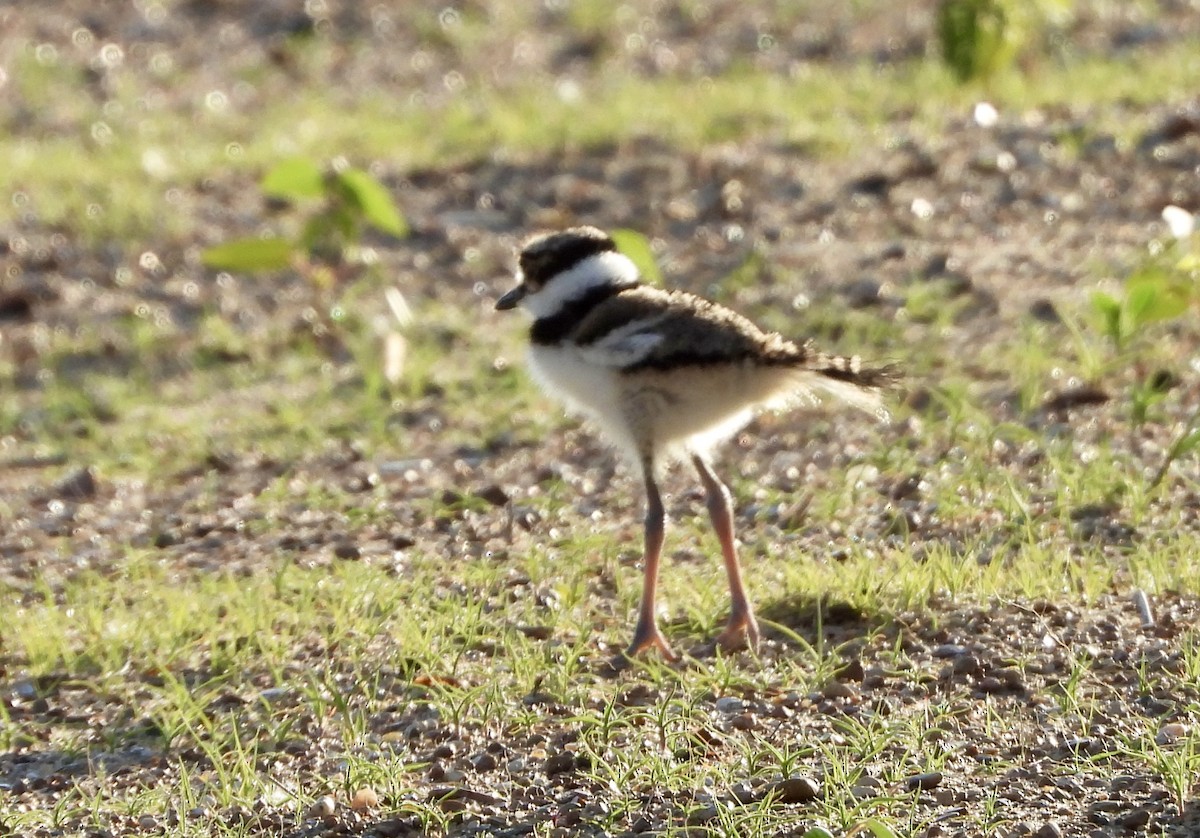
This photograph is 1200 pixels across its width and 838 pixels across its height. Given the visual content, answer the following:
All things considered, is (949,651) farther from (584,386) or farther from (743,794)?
(584,386)

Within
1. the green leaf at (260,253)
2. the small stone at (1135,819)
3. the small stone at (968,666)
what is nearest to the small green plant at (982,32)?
the green leaf at (260,253)

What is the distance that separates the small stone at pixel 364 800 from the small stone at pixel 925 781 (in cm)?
102

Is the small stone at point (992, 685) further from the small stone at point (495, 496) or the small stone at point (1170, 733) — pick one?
the small stone at point (495, 496)

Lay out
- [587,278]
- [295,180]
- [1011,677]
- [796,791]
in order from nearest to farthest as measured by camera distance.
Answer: [796,791] → [1011,677] → [587,278] → [295,180]

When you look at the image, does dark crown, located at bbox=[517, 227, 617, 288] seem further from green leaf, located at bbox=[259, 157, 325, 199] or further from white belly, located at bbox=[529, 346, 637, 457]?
green leaf, located at bbox=[259, 157, 325, 199]

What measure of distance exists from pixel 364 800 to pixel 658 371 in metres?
1.22

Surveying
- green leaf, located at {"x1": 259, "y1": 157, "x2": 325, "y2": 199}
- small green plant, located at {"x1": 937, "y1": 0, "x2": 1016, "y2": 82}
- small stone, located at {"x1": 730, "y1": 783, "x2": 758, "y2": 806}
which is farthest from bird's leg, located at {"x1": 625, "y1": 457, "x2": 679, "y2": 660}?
small green plant, located at {"x1": 937, "y1": 0, "x2": 1016, "y2": 82}

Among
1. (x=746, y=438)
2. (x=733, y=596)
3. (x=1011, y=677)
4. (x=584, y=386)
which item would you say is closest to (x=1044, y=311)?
(x=746, y=438)

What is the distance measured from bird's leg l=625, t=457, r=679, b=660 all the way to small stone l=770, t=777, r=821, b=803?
0.76m

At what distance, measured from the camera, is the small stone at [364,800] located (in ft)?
12.4

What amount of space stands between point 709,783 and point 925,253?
13.1ft

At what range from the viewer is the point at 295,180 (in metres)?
6.80

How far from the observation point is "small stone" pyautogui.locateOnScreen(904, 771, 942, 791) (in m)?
3.66

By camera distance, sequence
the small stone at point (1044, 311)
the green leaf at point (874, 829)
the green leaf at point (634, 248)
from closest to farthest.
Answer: the green leaf at point (874, 829)
the green leaf at point (634, 248)
the small stone at point (1044, 311)
